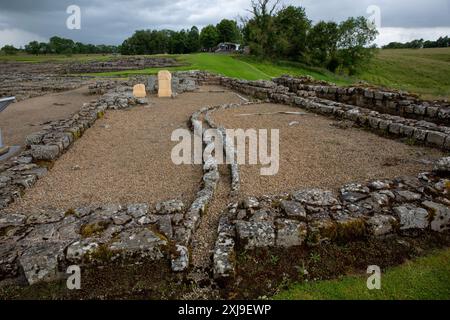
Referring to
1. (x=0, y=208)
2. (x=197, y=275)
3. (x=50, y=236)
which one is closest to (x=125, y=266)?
(x=197, y=275)

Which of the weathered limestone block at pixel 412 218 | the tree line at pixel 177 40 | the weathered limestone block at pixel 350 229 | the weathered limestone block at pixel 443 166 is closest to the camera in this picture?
the weathered limestone block at pixel 350 229

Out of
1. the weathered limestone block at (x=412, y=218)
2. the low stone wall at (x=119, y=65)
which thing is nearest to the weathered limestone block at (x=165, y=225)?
the weathered limestone block at (x=412, y=218)

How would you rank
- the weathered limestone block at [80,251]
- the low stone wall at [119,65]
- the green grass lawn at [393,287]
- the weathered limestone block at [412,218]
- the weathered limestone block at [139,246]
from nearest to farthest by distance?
the green grass lawn at [393,287] < the weathered limestone block at [80,251] < the weathered limestone block at [139,246] < the weathered limestone block at [412,218] < the low stone wall at [119,65]

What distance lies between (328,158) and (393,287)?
4.22 m

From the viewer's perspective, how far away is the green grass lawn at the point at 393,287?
11.8 ft

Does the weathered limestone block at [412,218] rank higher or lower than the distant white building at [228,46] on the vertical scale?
lower

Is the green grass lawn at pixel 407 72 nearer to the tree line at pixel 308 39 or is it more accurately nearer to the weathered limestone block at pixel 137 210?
the tree line at pixel 308 39

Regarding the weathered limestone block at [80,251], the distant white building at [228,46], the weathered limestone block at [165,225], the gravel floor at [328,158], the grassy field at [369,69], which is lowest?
the weathered limestone block at [80,251]

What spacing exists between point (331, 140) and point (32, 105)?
15.7 metres

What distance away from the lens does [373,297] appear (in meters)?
3.58

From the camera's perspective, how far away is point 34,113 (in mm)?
14203

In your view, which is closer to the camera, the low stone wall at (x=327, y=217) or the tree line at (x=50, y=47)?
the low stone wall at (x=327, y=217)

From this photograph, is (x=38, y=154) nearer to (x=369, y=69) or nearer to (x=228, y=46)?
(x=369, y=69)

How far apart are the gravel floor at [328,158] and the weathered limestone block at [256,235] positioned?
5.08ft
